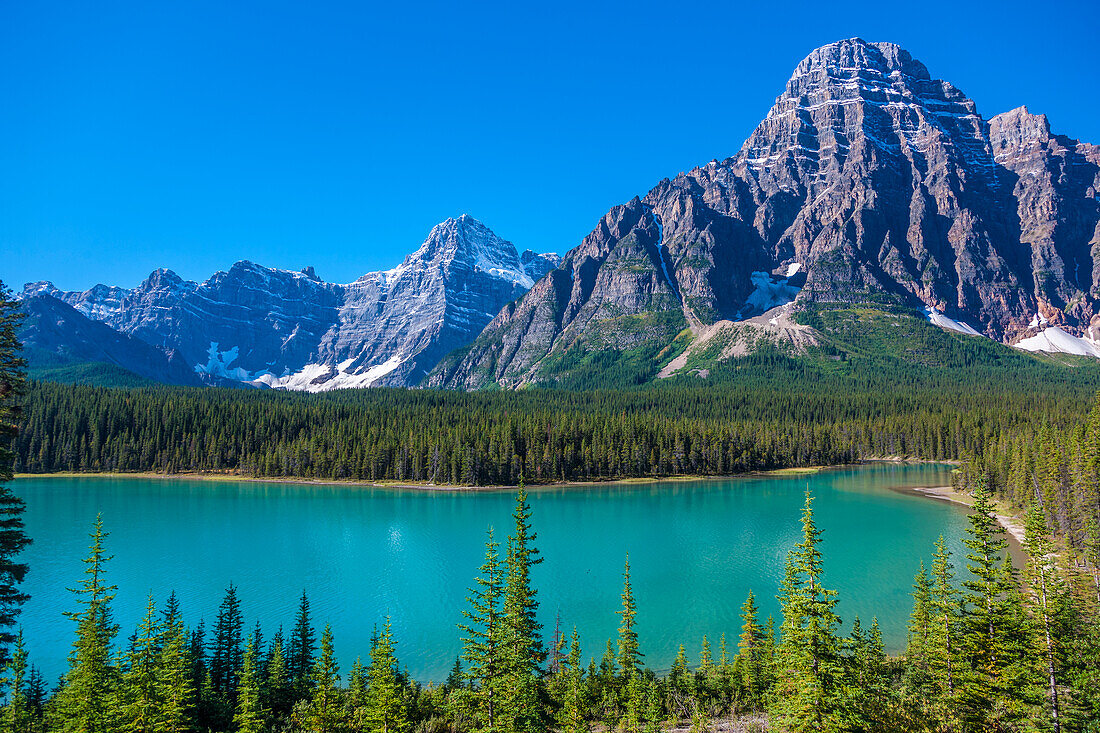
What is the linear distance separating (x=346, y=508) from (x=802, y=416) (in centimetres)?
14620

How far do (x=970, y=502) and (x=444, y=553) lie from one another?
88.3 metres

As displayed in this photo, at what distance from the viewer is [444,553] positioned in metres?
76.1

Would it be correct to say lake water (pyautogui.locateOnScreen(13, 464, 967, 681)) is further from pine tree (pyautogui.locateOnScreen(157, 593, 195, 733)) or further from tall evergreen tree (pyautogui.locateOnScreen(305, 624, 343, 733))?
pine tree (pyautogui.locateOnScreen(157, 593, 195, 733))

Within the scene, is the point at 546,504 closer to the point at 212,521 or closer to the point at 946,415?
the point at 212,521

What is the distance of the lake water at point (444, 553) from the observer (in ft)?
169

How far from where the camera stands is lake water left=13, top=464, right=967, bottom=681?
51.5 metres

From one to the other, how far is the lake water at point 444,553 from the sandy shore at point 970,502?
4.95 meters

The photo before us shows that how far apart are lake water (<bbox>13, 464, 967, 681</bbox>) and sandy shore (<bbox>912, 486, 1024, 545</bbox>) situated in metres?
4.95

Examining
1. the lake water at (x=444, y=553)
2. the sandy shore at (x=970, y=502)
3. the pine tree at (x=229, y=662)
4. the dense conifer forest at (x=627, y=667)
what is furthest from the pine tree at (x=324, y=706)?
the sandy shore at (x=970, y=502)

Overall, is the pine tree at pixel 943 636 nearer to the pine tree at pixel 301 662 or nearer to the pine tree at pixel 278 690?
the pine tree at pixel 301 662

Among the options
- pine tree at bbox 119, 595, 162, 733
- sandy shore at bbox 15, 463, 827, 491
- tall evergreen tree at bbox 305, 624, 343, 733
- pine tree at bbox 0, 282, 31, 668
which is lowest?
sandy shore at bbox 15, 463, 827, 491

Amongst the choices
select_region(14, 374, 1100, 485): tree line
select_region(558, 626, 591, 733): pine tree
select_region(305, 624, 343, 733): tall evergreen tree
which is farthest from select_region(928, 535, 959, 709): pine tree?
select_region(14, 374, 1100, 485): tree line

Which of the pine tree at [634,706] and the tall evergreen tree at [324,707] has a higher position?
the tall evergreen tree at [324,707]

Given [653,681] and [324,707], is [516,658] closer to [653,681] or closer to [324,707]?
[324,707]
